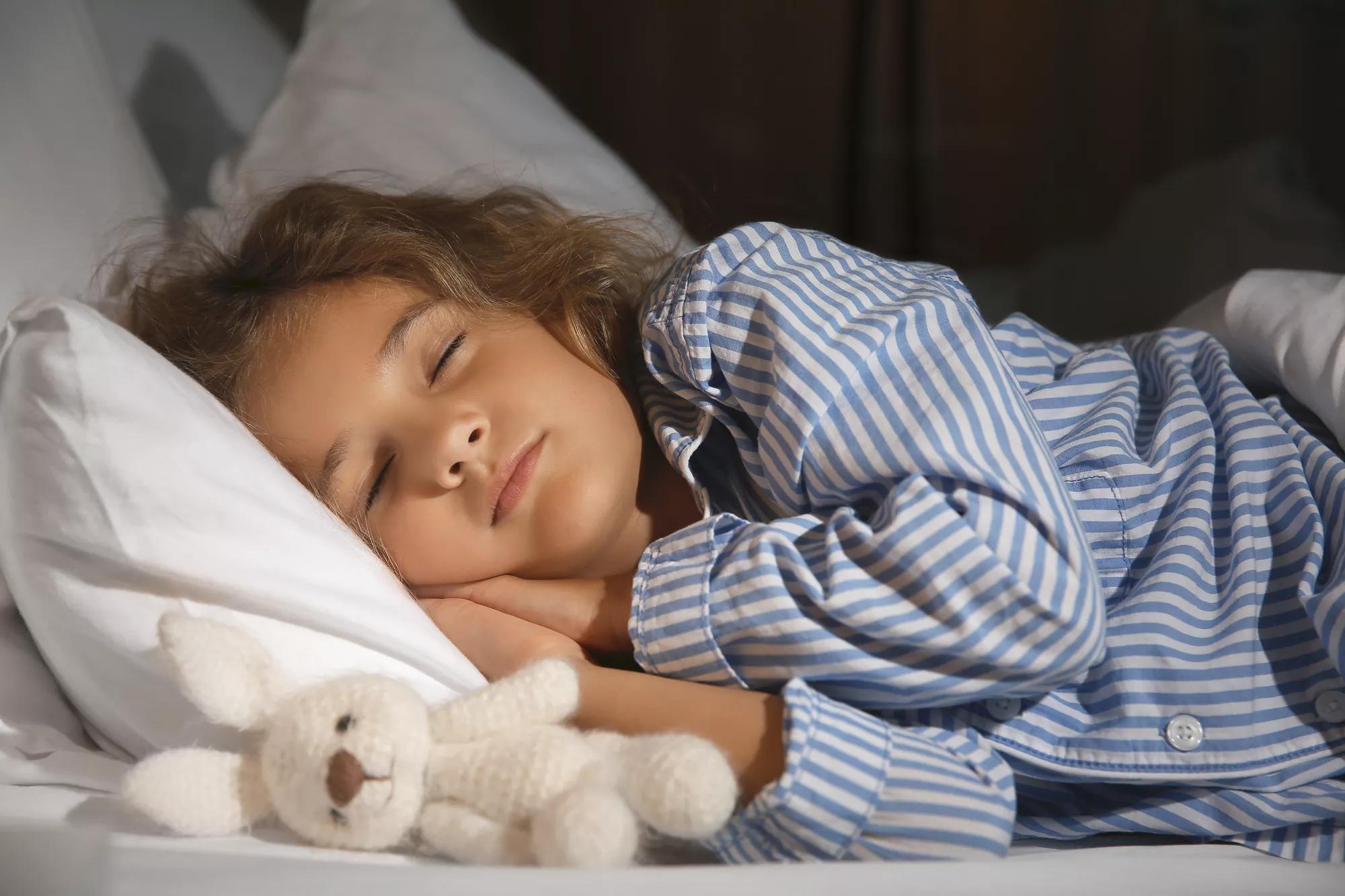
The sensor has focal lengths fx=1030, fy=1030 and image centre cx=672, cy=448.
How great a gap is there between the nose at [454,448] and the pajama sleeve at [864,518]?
0.51 ft

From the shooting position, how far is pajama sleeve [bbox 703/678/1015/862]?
2.00 feet

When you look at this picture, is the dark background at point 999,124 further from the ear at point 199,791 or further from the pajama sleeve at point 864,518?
the ear at point 199,791

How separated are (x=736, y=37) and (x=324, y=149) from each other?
61 centimetres

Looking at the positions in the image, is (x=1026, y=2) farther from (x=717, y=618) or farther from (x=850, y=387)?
(x=717, y=618)

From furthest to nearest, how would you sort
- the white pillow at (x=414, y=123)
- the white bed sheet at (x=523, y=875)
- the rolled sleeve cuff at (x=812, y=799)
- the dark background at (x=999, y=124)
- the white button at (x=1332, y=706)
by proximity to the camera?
the dark background at (x=999, y=124) < the white pillow at (x=414, y=123) < the white button at (x=1332, y=706) < the rolled sleeve cuff at (x=812, y=799) < the white bed sheet at (x=523, y=875)

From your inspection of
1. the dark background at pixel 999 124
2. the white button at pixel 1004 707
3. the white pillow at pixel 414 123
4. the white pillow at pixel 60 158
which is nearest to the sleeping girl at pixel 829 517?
the white button at pixel 1004 707

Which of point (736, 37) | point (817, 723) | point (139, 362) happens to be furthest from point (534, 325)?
point (736, 37)

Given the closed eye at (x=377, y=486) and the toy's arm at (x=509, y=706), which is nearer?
the toy's arm at (x=509, y=706)

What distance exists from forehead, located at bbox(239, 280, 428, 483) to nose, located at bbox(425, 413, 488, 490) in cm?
7

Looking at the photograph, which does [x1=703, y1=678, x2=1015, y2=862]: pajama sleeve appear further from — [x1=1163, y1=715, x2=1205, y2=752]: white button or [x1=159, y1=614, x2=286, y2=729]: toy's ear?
[x1=159, y1=614, x2=286, y2=729]: toy's ear

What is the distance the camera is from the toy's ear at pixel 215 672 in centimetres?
57

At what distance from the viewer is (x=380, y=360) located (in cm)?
83

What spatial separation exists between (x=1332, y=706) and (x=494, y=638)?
1.96ft

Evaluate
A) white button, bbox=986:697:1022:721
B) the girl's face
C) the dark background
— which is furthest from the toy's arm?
the dark background
